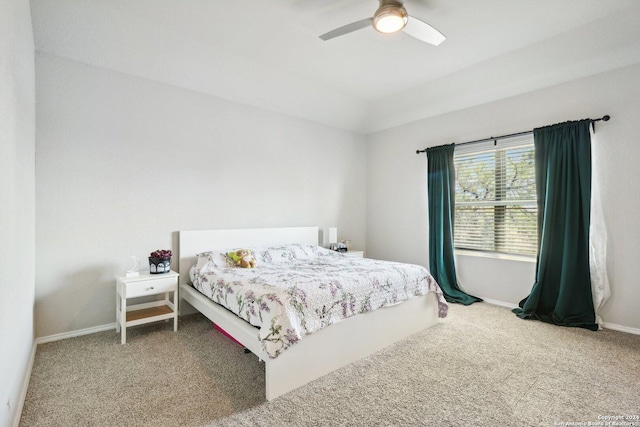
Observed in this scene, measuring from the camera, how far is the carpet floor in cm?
177

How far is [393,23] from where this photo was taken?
228 cm

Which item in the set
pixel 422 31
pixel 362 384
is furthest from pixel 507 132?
pixel 362 384

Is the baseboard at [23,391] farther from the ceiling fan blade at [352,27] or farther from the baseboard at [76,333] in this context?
the ceiling fan blade at [352,27]

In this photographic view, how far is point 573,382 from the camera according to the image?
2.12 metres

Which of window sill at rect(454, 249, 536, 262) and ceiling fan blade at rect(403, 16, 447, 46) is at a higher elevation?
ceiling fan blade at rect(403, 16, 447, 46)

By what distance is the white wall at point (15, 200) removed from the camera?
143cm

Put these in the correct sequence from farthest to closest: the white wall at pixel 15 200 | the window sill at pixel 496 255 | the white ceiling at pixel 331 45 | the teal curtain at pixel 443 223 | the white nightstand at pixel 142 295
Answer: the teal curtain at pixel 443 223, the window sill at pixel 496 255, the white nightstand at pixel 142 295, the white ceiling at pixel 331 45, the white wall at pixel 15 200

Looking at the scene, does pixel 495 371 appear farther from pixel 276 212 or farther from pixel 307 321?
pixel 276 212

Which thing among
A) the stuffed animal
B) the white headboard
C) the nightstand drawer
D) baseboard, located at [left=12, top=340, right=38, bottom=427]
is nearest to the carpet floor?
baseboard, located at [left=12, top=340, right=38, bottom=427]

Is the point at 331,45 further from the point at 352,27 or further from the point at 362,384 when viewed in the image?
the point at 362,384

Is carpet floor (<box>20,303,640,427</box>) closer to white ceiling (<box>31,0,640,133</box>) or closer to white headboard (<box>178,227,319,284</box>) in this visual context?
white headboard (<box>178,227,319,284</box>)

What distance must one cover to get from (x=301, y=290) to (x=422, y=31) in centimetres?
221

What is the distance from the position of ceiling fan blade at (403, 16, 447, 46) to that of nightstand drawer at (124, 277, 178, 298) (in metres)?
3.01

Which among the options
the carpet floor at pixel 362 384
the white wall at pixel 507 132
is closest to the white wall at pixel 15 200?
the carpet floor at pixel 362 384
